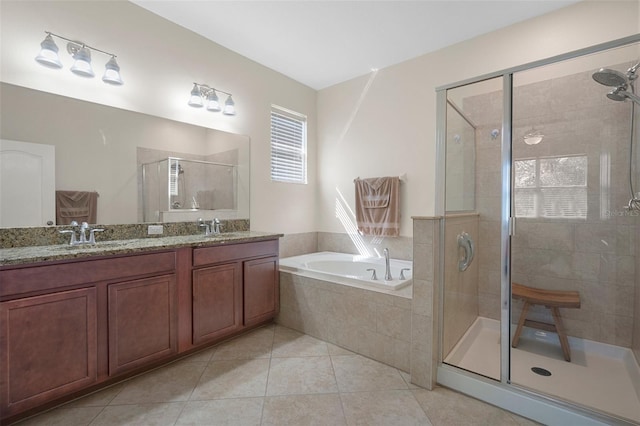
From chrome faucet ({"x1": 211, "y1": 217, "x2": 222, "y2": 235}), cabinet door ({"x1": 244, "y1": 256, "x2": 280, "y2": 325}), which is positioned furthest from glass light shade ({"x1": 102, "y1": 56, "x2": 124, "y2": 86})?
cabinet door ({"x1": 244, "y1": 256, "x2": 280, "y2": 325})

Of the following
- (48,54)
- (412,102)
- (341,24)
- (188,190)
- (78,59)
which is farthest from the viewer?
(412,102)

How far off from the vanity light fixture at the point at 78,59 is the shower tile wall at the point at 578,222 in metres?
2.69

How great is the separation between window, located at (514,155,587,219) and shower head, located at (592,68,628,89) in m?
0.53

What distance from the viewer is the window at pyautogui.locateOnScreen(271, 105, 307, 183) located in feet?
11.3

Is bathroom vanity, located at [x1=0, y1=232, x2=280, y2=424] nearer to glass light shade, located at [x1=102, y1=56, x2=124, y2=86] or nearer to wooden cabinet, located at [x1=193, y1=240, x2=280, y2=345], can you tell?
wooden cabinet, located at [x1=193, y1=240, x2=280, y2=345]

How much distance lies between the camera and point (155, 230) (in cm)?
237

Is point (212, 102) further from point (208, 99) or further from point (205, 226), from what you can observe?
point (205, 226)

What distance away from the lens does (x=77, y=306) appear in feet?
5.22

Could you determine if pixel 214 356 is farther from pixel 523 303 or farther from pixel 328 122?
pixel 328 122

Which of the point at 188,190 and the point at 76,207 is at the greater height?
the point at 188,190

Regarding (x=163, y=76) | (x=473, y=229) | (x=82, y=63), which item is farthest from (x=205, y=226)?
(x=473, y=229)

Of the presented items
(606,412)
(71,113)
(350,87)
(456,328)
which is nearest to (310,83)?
(350,87)

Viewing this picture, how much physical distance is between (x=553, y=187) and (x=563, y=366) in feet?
4.21

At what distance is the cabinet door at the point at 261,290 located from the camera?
98.0 inches
